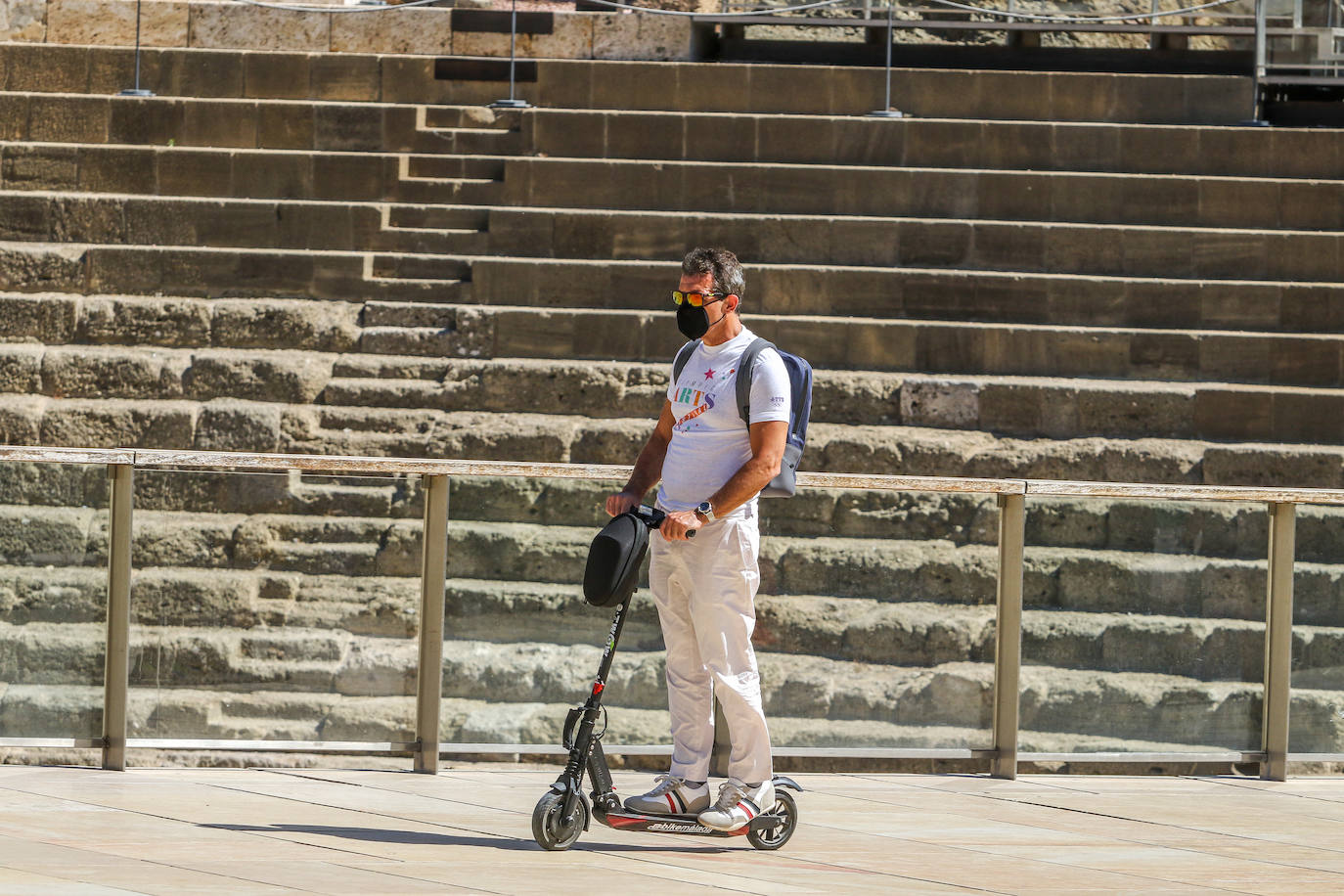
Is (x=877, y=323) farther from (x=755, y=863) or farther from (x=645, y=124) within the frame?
(x=755, y=863)

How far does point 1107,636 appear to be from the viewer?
6.71 meters

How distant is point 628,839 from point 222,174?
362 inches

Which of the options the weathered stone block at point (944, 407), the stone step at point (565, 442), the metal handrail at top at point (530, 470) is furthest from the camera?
the weathered stone block at point (944, 407)

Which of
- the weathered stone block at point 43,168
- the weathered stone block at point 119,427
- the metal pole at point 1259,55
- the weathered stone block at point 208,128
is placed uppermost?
the metal pole at point 1259,55

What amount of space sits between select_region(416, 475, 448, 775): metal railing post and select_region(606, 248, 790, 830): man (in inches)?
52.8

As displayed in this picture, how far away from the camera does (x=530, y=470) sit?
6.46m

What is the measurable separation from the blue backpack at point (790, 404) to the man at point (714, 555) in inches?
1.0

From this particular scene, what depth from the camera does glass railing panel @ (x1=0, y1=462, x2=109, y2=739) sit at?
20.8 ft

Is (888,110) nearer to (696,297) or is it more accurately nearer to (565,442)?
(565,442)

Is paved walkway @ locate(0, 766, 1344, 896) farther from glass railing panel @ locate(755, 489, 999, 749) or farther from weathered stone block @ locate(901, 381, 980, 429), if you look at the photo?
weathered stone block @ locate(901, 381, 980, 429)

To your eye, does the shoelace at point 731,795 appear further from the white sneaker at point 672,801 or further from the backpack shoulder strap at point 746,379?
the backpack shoulder strap at point 746,379

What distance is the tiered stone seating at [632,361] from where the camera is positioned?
21.1ft

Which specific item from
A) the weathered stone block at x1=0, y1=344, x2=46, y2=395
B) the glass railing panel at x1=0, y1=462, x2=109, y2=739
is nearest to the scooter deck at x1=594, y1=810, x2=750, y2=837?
the glass railing panel at x1=0, y1=462, x2=109, y2=739

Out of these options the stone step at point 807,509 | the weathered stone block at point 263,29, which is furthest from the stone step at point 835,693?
the weathered stone block at point 263,29
